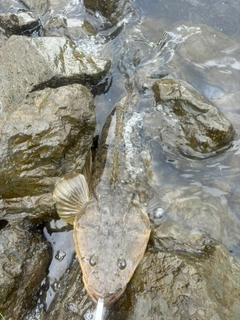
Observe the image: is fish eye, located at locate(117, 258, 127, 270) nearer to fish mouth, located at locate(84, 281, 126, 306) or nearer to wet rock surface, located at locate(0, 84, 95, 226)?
fish mouth, located at locate(84, 281, 126, 306)

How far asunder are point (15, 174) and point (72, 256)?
4.12ft

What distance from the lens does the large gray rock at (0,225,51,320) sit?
12.3 ft

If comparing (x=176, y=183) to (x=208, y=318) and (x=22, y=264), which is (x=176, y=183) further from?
(x=22, y=264)

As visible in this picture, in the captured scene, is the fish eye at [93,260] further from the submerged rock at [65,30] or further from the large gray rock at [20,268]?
the submerged rock at [65,30]

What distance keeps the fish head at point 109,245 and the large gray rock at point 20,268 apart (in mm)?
650

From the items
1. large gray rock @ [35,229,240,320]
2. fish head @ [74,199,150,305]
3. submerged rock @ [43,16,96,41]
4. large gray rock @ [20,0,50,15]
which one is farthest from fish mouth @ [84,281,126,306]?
large gray rock @ [20,0,50,15]

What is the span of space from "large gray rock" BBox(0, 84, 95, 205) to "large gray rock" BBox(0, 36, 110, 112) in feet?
1.82

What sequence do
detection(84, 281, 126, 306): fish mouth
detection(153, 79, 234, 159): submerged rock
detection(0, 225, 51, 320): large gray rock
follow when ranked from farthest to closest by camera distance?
detection(153, 79, 234, 159): submerged rock < detection(0, 225, 51, 320): large gray rock < detection(84, 281, 126, 306): fish mouth

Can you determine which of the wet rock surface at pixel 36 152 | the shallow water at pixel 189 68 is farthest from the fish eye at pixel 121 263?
the wet rock surface at pixel 36 152

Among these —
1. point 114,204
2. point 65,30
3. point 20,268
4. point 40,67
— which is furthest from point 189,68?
point 20,268

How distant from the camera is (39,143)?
4.23 meters

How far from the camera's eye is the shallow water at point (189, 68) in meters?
4.52

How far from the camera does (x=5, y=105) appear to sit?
4773mm

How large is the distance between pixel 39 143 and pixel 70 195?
764 millimetres
